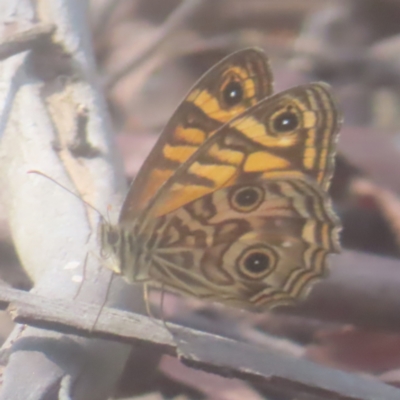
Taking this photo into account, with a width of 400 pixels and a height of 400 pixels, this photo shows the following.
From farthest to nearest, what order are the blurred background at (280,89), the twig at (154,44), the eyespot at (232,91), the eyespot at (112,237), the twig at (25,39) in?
the twig at (154,44), the blurred background at (280,89), the twig at (25,39), the eyespot at (232,91), the eyespot at (112,237)

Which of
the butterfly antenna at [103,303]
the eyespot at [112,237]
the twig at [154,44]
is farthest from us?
the twig at [154,44]

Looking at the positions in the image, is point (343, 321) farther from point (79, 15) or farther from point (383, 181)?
Result: point (79, 15)

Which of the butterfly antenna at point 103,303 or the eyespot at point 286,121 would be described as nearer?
the butterfly antenna at point 103,303

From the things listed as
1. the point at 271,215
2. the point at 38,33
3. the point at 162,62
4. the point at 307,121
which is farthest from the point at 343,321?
the point at 162,62

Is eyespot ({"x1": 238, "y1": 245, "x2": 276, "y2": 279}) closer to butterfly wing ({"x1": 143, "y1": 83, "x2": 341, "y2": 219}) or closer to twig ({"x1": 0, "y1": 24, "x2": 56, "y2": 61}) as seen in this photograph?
butterfly wing ({"x1": 143, "y1": 83, "x2": 341, "y2": 219})

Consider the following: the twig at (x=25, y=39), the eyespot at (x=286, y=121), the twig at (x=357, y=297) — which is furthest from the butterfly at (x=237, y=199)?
the twig at (x=25, y=39)

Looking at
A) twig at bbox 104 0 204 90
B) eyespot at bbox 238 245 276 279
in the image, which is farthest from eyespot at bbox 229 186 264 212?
twig at bbox 104 0 204 90

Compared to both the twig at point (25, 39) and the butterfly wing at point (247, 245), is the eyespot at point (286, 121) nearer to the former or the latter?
the butterfly wing at point (247, 245)
